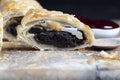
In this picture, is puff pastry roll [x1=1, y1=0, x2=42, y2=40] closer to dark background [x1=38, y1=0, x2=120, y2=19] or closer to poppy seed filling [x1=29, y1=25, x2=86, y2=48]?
poppy seed filling [x1=29, y1=25, x2=86, y2=48]

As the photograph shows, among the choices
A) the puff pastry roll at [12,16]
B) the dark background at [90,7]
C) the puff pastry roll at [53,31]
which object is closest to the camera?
the puff pastry roll at [53,31]

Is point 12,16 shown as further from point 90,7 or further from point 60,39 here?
point 90,7

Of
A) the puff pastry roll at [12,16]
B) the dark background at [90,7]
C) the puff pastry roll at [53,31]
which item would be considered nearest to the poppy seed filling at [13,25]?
the puff pastry roll at [12,16]

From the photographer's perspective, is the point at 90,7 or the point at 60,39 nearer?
the point at 60,39

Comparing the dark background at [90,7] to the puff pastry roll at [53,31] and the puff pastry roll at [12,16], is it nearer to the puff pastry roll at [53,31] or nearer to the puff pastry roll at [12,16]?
the puff pastry roll at [12,16]

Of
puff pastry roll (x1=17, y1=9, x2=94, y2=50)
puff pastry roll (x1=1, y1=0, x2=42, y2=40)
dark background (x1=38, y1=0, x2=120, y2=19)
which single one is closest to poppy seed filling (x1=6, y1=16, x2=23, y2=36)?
puff pastry roll (x1=1, y1=0, x2=42, y2=40)

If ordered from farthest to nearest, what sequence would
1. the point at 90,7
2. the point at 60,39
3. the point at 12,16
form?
the point at 90,7 < the point at 12,16 < the point at 60,39

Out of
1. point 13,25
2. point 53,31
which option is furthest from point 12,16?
point 53,31
